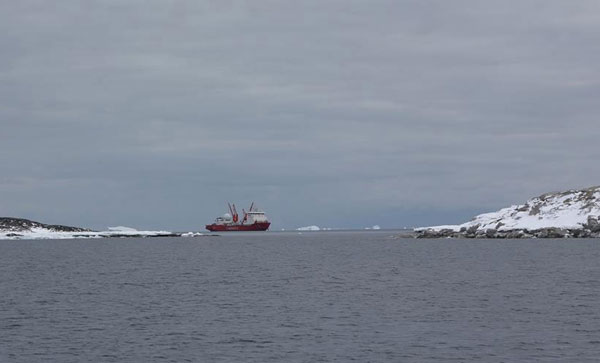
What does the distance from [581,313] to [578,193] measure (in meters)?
135

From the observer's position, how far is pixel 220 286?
225 feet

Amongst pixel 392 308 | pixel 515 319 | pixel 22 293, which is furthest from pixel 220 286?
pixel 515 319

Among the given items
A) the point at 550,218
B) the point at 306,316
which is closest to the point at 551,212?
the point at 550,218

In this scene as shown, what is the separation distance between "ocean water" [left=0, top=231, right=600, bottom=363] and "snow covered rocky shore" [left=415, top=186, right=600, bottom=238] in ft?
273

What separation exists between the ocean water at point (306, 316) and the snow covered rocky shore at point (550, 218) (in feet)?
273

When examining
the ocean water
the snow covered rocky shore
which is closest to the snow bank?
the snow covered rocky shore

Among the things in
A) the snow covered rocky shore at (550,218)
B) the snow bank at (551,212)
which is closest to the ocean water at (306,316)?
the snow covered rocky shore at (550,218)

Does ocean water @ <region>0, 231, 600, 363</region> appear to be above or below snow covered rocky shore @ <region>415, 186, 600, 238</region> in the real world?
below

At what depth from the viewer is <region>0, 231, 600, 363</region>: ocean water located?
113 feet

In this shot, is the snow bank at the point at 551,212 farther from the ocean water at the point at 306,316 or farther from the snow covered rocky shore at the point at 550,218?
the ocean water at the point at 306,316

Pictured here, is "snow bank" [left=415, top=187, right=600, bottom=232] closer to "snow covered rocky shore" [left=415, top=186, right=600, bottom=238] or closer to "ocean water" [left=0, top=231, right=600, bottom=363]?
"snow covered rocky shore" [left=415, top=186, right=600, bottom=238]

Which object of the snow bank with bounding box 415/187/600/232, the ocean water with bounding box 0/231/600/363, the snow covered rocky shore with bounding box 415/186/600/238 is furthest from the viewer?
the snow bank with bounding box 415/187/600/232

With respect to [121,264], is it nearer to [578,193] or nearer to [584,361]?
[584,361]

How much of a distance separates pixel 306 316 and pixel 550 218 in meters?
136
